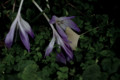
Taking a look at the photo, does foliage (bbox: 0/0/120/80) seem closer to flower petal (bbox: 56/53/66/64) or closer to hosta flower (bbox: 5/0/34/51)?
flower petal (bbox: 56/53/66/64)

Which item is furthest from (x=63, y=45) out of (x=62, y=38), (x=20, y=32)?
(x=20, y=32)

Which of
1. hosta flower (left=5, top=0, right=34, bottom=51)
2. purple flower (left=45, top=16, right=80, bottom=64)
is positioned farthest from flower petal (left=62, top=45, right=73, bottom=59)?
hosta flower (left=5, top=0, right=34, bottom=51)

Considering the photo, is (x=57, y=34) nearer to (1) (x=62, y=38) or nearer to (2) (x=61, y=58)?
(1) (x=62, y=38)

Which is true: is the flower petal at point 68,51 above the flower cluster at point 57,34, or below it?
below

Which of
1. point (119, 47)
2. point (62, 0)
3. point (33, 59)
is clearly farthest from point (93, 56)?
point (62, 0)

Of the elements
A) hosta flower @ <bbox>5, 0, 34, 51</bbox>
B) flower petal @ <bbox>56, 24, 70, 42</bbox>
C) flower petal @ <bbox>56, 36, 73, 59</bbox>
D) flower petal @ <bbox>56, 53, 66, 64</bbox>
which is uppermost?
hosta flower @ <bbox>5, 0, 34, 51</bbox>

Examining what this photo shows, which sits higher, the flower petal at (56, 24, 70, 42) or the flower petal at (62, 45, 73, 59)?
the flower petal at (56, 24, 70, 42)

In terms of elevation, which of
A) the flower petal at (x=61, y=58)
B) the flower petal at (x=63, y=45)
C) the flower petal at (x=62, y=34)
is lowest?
the flower petal at (x=61, y=58)

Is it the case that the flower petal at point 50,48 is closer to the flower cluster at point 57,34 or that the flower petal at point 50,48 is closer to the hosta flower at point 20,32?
the flower cluster at point 57,34

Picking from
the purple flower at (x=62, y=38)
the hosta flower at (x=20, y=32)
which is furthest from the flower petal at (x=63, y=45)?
the hosta flower at (x=20, y=32)
